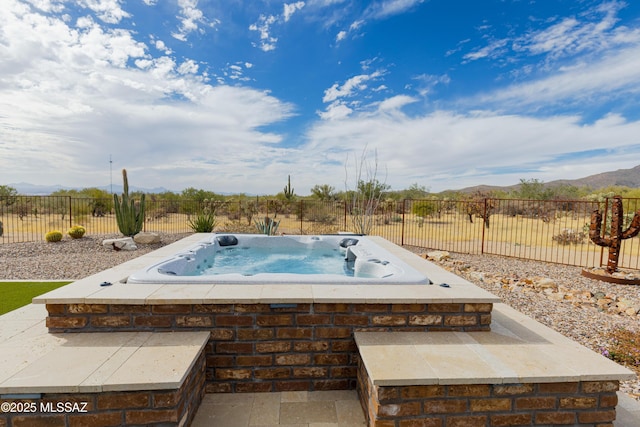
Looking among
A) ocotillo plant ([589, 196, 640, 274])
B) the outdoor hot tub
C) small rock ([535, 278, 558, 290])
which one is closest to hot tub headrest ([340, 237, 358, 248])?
the outdoor hot tub

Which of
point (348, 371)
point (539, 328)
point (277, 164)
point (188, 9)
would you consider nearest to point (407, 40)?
point (188, 9)

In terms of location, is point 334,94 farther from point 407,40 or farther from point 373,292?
point 373,292

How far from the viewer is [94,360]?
169cm

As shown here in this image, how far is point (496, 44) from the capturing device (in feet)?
25.3

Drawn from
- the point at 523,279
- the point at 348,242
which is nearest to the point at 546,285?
the point at 523,279

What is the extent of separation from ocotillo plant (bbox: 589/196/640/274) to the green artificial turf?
911 centimetres

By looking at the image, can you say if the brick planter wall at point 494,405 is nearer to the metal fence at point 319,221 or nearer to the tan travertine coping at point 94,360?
the tan travertine coping at point 94,360

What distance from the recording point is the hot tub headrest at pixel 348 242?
5.43 meters

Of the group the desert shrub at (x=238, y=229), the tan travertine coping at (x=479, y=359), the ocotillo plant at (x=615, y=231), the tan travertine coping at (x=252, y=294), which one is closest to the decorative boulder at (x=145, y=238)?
the desert shrub at (x=238, y=229)

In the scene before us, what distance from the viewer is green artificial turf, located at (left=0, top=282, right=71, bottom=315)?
3430 millimetres

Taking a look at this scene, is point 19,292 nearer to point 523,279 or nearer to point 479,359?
point 479,359

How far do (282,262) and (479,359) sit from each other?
389 centimetres

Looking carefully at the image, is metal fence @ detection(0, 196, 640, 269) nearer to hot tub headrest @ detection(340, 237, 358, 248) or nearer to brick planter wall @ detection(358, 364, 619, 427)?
hot tub headrest @ detection(340, 237, 358, 248)

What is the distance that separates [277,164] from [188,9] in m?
10.2
